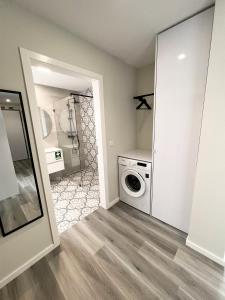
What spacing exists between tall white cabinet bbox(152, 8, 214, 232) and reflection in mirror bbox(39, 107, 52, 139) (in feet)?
8.80

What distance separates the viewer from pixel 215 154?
1.24 metres

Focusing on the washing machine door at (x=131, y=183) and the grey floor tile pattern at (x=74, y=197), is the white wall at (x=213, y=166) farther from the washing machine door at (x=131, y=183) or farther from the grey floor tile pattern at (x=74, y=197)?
the grey floor tile pattern at (x=74, y=197)

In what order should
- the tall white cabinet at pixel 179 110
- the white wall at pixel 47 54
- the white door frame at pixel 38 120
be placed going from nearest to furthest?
the white wall at pixel 47 54 < the white door frame at pixel 38 120 < the tall white cabinet at pixel 179 110

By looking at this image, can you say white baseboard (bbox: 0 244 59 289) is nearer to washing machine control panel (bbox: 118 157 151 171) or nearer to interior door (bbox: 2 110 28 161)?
interior door (bbox: 2 110 28 161)

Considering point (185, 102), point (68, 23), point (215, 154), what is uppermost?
point (68, 23)

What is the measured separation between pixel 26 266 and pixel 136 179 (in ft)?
5.65

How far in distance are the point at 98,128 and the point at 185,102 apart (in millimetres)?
1185

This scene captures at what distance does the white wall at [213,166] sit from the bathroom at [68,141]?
5.22ft

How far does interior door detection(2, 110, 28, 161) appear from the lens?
3.76 ft

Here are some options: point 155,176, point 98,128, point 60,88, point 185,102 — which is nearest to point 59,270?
point 155,176

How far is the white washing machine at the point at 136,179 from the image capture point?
1.97 metres

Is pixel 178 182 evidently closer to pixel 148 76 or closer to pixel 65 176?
pixel 148 76

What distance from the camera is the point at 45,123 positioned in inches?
128

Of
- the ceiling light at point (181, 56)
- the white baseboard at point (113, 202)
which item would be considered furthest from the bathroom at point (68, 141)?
the ceiling light at point (181, 56)
